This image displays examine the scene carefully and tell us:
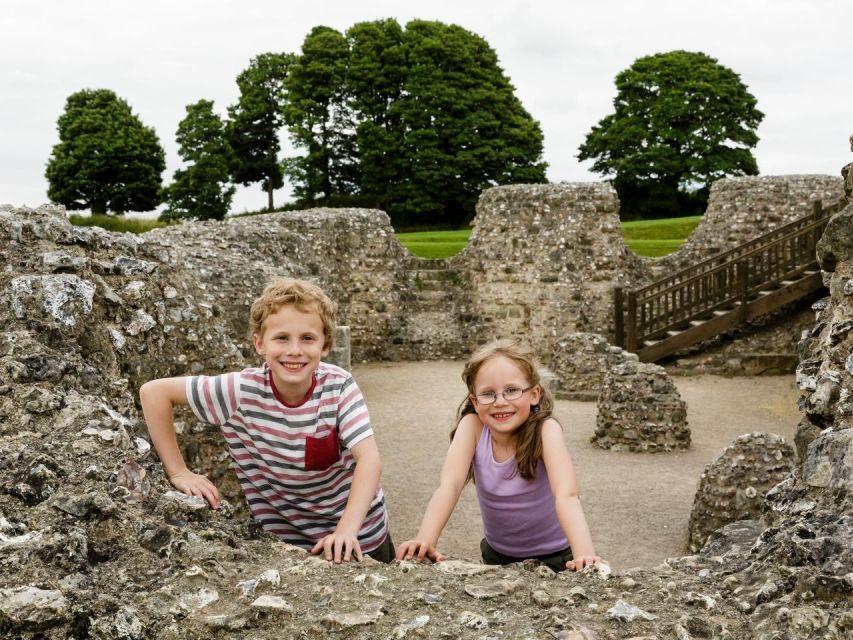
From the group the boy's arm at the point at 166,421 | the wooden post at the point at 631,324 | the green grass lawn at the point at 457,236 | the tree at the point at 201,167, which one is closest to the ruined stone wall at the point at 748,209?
the wooden post at the point at 631,324

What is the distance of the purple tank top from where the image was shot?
3355 mm

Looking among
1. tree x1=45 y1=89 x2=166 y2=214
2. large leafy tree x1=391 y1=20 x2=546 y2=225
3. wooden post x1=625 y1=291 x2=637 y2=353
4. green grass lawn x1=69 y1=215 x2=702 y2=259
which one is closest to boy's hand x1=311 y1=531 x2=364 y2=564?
wooden post x1=625 y1=291 x2=637 y2=353

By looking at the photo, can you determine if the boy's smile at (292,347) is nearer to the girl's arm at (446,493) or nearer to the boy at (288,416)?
the boy at (288,416)

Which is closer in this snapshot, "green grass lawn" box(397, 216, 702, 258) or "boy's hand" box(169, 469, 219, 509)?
"boy's hand" box(169, 469, 219, 509)

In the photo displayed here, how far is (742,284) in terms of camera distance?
14875 mm

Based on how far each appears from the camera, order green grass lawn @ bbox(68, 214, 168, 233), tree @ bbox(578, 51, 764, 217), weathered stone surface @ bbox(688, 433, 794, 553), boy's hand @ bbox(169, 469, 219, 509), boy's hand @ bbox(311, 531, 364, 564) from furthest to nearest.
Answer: tree @ bbox(578, 51, 764, 217)
green grass lawn @ bbox(68, 214, 168, 233)
weathered stone surface @ bbox(688, 433, 794, 553)
boy's hand @ bbox(169, 469, 219, 509)
boy's hand @ bbox(311, 531, 364, 564)

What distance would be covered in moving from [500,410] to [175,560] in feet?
4.44

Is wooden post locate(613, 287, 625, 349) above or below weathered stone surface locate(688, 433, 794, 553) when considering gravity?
above

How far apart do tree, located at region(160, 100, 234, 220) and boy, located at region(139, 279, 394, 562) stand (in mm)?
30666

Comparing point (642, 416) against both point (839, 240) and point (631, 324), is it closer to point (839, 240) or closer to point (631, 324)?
point (631, 324)

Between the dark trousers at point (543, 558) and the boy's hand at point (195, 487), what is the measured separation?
46.6 inches

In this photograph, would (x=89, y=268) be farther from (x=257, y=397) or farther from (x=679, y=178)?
(x=679, y=178)

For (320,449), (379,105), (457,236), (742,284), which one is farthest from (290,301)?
(379,105)

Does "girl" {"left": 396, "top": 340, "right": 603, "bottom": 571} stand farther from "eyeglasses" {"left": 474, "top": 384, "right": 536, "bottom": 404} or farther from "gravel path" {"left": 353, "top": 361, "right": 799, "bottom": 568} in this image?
"gravel path" {"left": 353, "top": 361, "right": 799, "bottom": 568}
